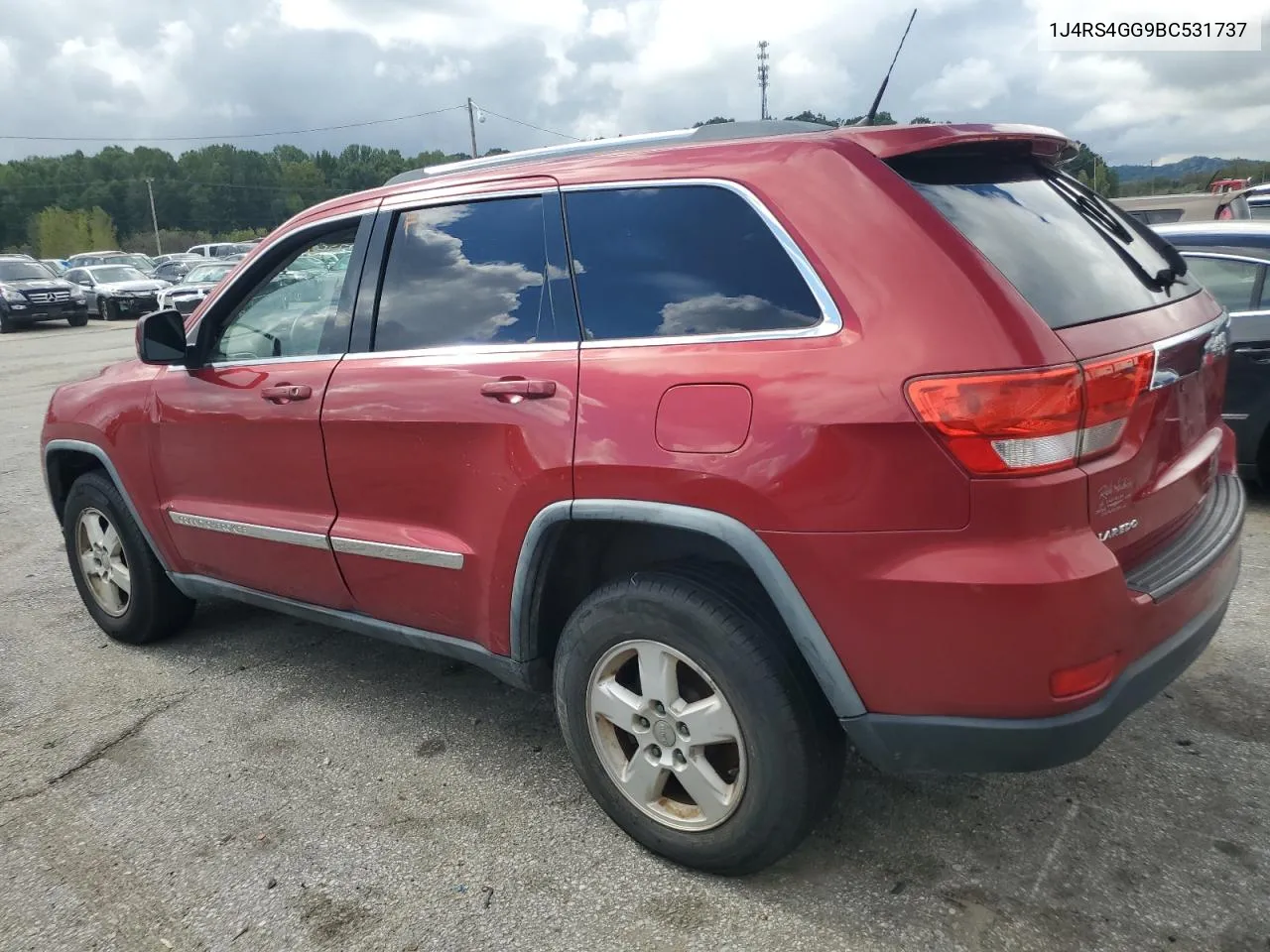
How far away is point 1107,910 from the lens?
2.38 metres

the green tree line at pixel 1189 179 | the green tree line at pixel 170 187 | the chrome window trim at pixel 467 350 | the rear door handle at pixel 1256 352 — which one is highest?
the green tree line at pixel 170 187

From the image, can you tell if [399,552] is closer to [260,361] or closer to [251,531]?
[251,531]

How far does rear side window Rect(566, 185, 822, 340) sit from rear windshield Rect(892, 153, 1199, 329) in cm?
37

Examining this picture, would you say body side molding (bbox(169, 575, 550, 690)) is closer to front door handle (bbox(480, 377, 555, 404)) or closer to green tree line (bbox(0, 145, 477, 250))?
front door handle (bbox(480, 377, 555, 404))

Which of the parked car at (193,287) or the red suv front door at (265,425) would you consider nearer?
the red suv front door at (265,425)

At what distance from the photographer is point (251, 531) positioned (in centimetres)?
356

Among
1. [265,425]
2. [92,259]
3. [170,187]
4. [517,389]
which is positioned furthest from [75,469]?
[170,187]

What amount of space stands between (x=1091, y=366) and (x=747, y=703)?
105 centimetres

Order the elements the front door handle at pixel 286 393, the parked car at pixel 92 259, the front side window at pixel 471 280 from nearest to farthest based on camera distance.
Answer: the front side window at pixel 471 280
the front door handle at pixel 286 393
the parked car at pixel 92 259

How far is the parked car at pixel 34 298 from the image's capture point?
23.2 meters

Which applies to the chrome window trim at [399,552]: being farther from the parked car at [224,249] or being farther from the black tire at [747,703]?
the parked car at [224,249]

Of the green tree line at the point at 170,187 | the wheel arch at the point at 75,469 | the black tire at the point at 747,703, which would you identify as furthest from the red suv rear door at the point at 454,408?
the green tree line at the point at 170,187

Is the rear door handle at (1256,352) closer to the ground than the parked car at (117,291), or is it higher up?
closer to the ground

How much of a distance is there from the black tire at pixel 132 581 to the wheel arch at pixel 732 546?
226cm
